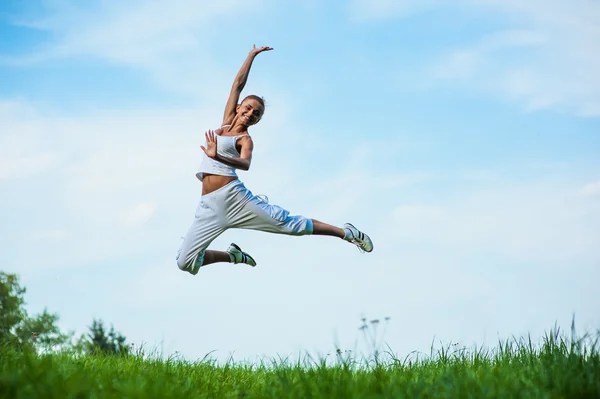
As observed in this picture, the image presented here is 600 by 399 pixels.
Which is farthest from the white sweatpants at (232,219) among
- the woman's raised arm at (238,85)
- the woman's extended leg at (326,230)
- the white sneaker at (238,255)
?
the woman's raised arm at (238,85)

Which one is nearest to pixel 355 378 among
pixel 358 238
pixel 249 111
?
pixel 358 238

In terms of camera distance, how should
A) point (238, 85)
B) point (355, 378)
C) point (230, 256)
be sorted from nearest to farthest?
point (355, 378)
point (238, 85)
point (230, 256)

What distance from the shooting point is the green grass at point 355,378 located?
4.44 m

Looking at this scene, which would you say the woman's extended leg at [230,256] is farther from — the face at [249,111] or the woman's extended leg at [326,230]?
the face at [249,111]

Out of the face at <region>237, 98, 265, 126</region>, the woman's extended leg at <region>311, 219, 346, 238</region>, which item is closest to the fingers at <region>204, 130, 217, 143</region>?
the face at <region>237, 98, 265, 126</region>

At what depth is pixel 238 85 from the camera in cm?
779

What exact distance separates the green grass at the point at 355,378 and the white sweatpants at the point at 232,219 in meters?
1.49

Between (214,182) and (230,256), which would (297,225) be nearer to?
(214,182)

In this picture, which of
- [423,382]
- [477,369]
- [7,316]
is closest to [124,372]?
[423,382]

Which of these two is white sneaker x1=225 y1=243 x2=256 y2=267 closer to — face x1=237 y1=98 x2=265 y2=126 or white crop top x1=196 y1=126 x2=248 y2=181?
white crop top x1=196 y1=126 x2=248 y2=181

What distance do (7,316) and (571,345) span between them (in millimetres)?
21389

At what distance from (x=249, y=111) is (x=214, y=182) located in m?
0.95

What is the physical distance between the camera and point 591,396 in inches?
178

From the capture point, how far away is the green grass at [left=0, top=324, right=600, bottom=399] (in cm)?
444
